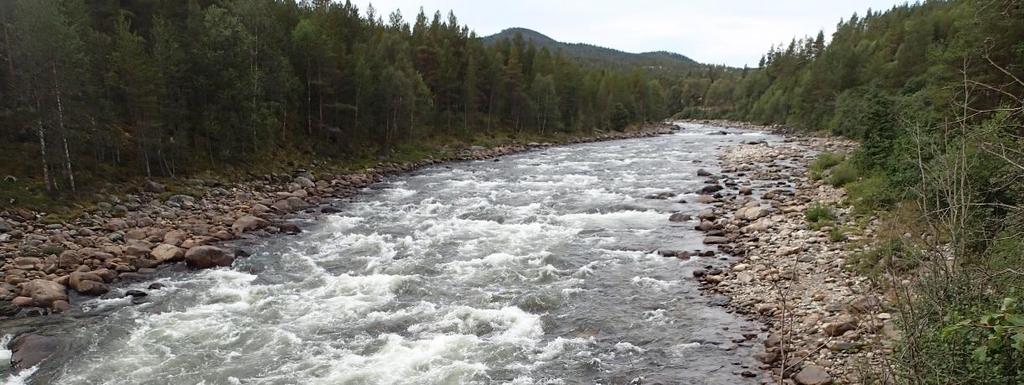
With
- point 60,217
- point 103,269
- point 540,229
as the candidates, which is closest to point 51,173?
point 60,217

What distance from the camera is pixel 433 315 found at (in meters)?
15.3

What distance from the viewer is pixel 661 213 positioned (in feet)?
89.0

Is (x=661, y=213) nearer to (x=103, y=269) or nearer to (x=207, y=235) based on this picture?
(x=207, y=235)

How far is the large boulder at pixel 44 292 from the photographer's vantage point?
1542 centimetres

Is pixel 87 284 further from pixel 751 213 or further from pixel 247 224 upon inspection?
pixel 751 213

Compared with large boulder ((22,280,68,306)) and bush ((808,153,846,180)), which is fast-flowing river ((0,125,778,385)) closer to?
large boulder ((22,280,68,306))

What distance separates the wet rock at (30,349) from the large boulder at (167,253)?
20.5ft

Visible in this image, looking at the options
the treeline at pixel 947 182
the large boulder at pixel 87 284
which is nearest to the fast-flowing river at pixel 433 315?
the large boulder at pixel 87 284

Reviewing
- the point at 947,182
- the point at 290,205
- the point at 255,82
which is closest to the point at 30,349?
the point at 290,205

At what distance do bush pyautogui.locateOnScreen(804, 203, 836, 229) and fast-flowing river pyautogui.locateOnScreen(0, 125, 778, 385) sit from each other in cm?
412

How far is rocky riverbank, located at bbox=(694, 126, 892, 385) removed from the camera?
35.1 ft

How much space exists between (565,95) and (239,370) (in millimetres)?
75701

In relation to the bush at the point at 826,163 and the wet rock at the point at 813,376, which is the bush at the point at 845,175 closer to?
the bush at the point at 826,163

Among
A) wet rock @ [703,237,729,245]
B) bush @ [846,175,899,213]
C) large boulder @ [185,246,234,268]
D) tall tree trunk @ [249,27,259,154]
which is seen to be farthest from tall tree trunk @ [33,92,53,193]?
bush @ [846,175,899,213]
